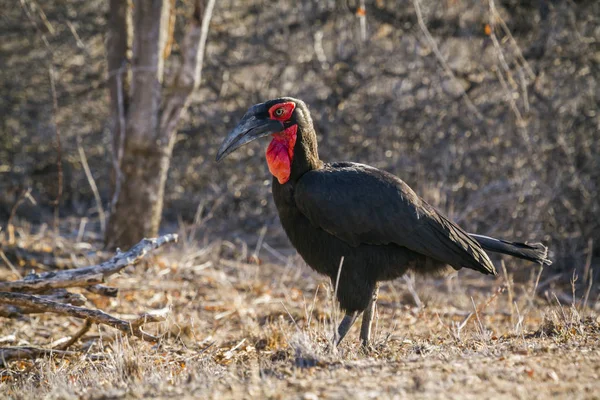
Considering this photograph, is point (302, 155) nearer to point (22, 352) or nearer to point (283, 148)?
point (283, 148)

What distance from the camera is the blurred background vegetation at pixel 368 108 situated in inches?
317

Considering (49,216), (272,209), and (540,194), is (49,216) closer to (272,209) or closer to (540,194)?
(272,209)

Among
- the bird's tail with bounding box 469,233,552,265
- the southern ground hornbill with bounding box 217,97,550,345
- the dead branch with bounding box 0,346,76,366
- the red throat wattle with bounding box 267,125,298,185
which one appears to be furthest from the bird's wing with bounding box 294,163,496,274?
the dead branch with bounding box 0,346,76,366

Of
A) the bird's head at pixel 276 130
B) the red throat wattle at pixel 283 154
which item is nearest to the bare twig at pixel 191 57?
the bird's head at pixel 276 130

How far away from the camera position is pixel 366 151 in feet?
29.8

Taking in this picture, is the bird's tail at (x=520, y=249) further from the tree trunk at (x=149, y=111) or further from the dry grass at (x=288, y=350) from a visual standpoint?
the tree trunk at (x=149, y=111)

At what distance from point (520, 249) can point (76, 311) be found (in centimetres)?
309

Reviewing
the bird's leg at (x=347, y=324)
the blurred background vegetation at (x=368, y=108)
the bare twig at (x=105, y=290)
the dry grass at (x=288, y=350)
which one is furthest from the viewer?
the blurred background vegetation at (x=368, y=108)

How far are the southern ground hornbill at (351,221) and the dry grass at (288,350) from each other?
0.24 metres

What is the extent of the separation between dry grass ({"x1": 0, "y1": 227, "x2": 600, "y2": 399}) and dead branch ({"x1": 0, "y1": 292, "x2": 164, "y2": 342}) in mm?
112

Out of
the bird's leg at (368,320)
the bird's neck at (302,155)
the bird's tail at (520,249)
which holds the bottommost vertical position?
the bird's leg at (368,320)

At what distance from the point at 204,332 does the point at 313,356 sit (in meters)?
Answer: 2.24

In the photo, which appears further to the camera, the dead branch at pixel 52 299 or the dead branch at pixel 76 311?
the dead branch at pixel 52 299

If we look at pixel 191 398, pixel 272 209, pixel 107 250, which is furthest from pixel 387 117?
pixel 191 398
